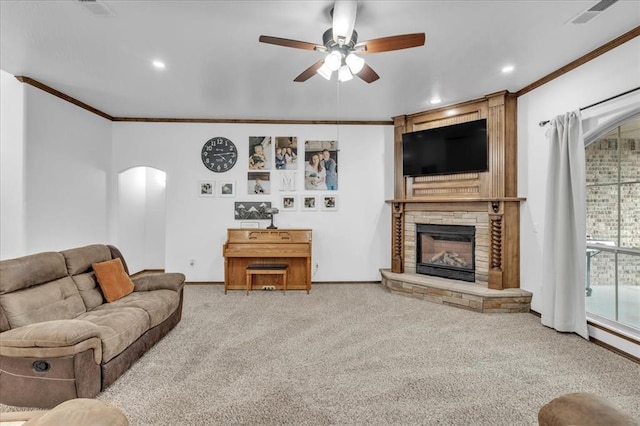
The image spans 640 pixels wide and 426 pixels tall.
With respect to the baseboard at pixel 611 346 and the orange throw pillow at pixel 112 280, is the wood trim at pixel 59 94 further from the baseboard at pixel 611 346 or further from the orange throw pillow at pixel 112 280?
the baseboard at pixel 611 346

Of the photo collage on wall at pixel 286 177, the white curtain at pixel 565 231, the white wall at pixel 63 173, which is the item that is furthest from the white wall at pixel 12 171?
the white curtain at pixel 565 231

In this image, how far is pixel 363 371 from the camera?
2521 mm

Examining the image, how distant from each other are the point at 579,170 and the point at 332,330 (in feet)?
9.73

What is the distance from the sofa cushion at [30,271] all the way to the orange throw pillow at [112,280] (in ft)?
1.02

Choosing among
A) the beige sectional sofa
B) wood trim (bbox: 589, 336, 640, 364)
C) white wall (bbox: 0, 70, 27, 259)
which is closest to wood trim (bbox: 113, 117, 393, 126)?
white wall (bbox: 0, 70, 27, 259)

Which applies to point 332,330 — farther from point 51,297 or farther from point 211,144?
point 211,144

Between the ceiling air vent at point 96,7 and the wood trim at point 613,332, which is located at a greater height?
the ceiling air vent at point 96,7

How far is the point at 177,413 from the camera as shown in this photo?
6.55 ft

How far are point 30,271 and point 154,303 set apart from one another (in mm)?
945

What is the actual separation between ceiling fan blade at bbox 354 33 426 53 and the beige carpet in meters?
2.43

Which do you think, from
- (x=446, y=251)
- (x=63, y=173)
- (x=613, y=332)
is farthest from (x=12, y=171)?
(x=613, y=332)

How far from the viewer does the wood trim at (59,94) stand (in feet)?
12.0

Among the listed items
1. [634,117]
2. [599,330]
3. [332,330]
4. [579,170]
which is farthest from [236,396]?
[634,117]

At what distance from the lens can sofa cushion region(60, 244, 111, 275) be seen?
288 centimetres
